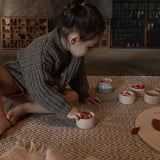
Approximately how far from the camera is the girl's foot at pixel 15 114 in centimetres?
116

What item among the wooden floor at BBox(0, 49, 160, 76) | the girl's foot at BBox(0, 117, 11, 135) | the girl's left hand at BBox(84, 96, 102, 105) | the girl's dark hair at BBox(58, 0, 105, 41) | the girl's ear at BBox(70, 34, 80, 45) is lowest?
the wooden floor at BBox(0, 49, 160, 76)

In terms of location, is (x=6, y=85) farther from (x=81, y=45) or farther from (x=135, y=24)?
(x=135, y=24)

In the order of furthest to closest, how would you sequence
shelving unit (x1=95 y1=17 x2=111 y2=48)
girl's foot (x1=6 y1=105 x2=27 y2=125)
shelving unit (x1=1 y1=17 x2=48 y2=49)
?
shelving unit (x1=95 y1=17 x2=111 y2=48) → shelving unit (x1=1 y1=17 x2=48 y2=49) → girl's foot (x1=6 y1=105 x2=27 y2=125)

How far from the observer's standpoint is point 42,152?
3.10 ft

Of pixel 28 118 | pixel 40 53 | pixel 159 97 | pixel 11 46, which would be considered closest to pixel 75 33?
pixel 40 53

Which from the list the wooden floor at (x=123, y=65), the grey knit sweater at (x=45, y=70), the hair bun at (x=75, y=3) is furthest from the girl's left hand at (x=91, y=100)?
the wooden floor at (x=123, y=65)

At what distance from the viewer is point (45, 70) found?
3.66 feet

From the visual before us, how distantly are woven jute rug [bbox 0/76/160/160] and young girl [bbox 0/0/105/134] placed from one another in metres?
0.08

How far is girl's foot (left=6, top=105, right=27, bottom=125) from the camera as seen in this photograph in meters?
1.16

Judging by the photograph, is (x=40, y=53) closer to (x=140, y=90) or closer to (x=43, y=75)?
(x=43, y=75)

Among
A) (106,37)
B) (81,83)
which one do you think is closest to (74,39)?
(81,83)

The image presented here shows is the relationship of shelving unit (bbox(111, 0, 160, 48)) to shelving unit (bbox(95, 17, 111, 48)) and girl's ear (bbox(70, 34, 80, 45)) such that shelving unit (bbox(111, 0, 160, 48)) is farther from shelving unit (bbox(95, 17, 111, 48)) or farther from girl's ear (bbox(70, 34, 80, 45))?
girl's ear (bbox(70, 34, 80, 45))

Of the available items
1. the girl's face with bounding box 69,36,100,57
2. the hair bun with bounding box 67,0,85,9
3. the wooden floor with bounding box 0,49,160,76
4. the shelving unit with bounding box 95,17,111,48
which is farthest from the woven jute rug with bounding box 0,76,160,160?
the shelving unit with bounding box 95,17,111,48

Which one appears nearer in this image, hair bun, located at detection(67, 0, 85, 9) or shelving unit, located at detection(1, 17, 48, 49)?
hair bun, located at detection(67, 0, 85, 9)
